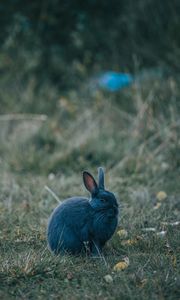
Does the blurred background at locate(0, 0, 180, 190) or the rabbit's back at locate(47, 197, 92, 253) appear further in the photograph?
the blurred background at locate(0, 0, 180, 190)

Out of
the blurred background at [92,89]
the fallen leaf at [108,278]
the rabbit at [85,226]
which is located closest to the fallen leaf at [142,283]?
the fallen leaf at [108,278]

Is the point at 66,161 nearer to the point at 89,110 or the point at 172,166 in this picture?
the point at 172,166

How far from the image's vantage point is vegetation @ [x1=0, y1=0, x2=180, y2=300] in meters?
3.88

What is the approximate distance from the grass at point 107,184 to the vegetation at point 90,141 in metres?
0.01

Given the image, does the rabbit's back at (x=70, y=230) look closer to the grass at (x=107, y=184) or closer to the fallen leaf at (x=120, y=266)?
the grass at (x=107, y=184)

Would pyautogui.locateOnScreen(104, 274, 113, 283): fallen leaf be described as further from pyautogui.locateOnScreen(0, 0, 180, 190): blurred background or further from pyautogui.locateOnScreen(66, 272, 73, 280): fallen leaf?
pyautogui.locateOnScreen(0, 0, 180, 190): blurred background

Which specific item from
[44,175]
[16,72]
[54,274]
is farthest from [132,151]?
[16,72]

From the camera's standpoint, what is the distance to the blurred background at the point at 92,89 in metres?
7.25

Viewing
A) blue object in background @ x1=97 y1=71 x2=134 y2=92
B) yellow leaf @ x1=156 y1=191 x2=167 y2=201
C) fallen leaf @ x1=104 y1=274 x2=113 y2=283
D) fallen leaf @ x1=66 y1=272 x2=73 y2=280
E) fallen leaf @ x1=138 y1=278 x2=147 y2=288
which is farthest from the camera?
blue object in background @ x1=97 y1=71 x2=134 y2=92

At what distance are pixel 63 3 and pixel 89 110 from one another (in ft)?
13.6

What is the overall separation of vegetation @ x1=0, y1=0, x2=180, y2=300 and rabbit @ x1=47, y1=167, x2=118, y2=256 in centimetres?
12

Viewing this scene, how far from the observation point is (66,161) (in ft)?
24.1

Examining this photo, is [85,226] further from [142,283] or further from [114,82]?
[114,82]

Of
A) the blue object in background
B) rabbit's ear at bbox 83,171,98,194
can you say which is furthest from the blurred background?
rabbit's ear at bbox 83,171,98,194
